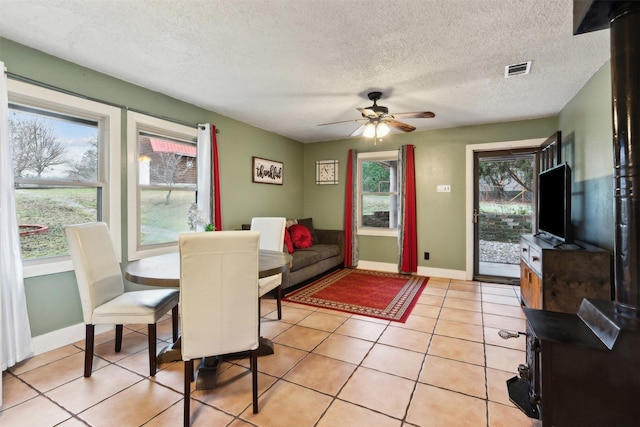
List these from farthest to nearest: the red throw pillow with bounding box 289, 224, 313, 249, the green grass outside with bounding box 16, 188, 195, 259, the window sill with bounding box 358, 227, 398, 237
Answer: the window sill with bounding box 358, 227, 398, 237
the red throw pillow with bounding box 289, 224, 313, 249
the green grass outside with bounding box 16, 188, 195, 259

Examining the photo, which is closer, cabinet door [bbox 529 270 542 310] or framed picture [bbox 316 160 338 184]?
cabinet door [bbox 529 270 542 310]

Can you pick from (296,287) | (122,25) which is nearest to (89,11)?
(122,25)

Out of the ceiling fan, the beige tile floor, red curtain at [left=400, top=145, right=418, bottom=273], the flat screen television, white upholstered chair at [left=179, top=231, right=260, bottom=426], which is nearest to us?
white upholstered chair at [left=179, top=231, right=260, bottom=426]

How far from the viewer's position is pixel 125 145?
286cm

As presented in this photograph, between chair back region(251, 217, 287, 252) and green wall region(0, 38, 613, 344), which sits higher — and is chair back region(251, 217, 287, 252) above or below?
below

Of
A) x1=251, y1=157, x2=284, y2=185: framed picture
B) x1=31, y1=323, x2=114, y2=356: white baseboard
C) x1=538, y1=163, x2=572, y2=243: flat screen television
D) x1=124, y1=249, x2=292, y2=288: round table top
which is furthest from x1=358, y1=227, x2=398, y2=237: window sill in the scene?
x1=31, y1=323, x2=114, y2=356: white baseboard

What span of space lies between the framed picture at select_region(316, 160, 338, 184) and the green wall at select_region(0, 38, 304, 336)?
0.38 m

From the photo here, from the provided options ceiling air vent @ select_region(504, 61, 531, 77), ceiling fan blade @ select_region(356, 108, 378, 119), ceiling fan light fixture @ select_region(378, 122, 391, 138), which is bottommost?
ceiling fan light fixture @ select_region(378, 122, 391, 138)

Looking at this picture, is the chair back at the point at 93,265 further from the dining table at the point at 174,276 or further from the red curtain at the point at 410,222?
the red curtain at the point at 410,222

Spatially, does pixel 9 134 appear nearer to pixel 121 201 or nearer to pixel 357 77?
pixel 121 201

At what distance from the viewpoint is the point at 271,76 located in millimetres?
2762

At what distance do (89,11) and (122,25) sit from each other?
0.59 ft

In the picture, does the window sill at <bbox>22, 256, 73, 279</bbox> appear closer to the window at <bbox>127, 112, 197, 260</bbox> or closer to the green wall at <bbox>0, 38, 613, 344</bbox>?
the green wall at <bbox>0, 38, 613, 344</bbox>

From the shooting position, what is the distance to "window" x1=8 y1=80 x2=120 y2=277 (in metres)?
2.30
